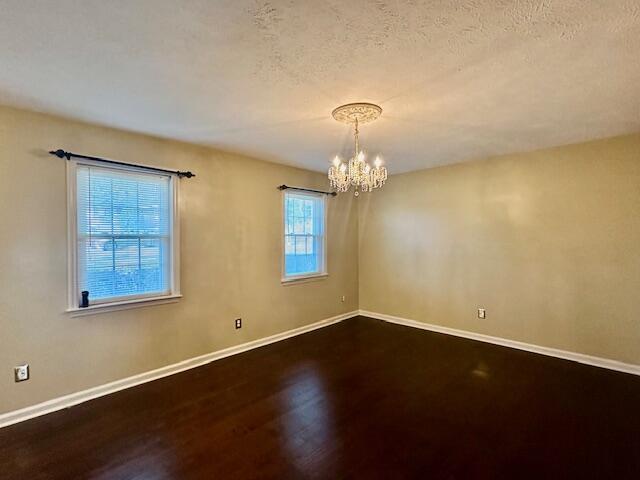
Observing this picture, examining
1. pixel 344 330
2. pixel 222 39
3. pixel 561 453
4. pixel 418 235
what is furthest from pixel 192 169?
pixel 561 453

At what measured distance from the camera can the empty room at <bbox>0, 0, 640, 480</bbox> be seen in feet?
5.64

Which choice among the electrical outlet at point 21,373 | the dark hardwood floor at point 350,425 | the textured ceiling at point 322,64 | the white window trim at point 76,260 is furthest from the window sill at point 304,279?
the electrical outlet at point 21,373

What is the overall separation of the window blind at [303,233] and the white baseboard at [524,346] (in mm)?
1487

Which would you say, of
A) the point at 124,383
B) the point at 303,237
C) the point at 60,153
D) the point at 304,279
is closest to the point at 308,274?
the point at 304,279

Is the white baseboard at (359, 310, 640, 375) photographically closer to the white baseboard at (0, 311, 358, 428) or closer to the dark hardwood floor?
the dark hardwood floor

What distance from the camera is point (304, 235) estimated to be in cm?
480

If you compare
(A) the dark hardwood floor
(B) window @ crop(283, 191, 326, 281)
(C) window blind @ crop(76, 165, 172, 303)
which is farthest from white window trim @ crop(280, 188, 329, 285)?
(C) window blind @ crop(76, 165, 172, 303)

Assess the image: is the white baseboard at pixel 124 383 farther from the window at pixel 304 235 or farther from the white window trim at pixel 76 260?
the window at pixel 304 235

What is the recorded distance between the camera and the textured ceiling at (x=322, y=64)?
1.47 metres

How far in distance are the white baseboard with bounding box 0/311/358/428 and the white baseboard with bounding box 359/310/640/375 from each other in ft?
5.39

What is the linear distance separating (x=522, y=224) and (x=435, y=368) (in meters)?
2.05

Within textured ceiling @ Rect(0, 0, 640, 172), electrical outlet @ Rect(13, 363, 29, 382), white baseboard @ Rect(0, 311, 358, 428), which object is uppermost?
textured ceiling @ Rect(0, 0, 640, 172)

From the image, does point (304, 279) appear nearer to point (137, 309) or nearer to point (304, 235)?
point (304, 235)

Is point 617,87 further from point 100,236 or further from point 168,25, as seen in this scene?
point 100,236
